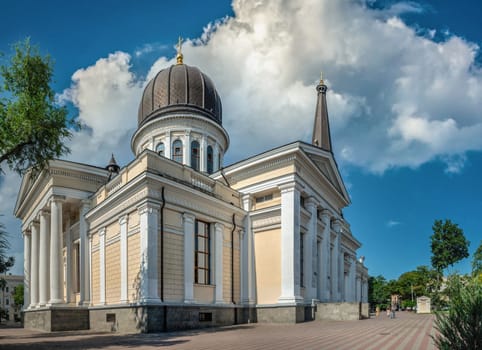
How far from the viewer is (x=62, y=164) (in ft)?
74.2

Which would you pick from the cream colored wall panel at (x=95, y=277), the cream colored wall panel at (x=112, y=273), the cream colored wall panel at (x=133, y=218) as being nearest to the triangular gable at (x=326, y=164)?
the cream colored wall panel at (x=133, y=218)

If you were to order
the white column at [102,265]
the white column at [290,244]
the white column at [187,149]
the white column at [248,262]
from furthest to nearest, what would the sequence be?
the white column at [187,149], the white column at [248,262], the white column at [290,244], the white column at [102,265]

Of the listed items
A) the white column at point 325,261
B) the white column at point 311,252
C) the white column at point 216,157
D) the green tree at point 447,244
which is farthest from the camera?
the green tree at point 447,244

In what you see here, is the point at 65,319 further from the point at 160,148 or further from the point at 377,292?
the point at 377,292

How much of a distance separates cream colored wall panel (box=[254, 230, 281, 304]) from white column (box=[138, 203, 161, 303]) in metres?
7.26

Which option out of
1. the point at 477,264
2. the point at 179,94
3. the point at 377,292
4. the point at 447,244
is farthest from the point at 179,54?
the point at 377,292

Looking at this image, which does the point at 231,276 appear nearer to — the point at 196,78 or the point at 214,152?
the point at 214,152

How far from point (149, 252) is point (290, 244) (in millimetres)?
8022

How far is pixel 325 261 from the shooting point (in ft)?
87.1

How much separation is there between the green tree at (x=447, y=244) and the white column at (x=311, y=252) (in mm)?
41474

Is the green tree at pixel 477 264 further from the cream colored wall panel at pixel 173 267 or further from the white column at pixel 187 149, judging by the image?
the white column at pixel 187 149

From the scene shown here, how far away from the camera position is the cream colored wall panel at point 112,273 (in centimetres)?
1912

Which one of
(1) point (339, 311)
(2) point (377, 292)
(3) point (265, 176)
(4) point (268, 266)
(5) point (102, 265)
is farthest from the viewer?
(2) point (377, 292)

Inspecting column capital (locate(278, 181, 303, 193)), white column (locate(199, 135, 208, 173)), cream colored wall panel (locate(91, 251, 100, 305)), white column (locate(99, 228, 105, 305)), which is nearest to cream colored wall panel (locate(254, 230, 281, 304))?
column capital (locate(278, 181, 303, 193))
